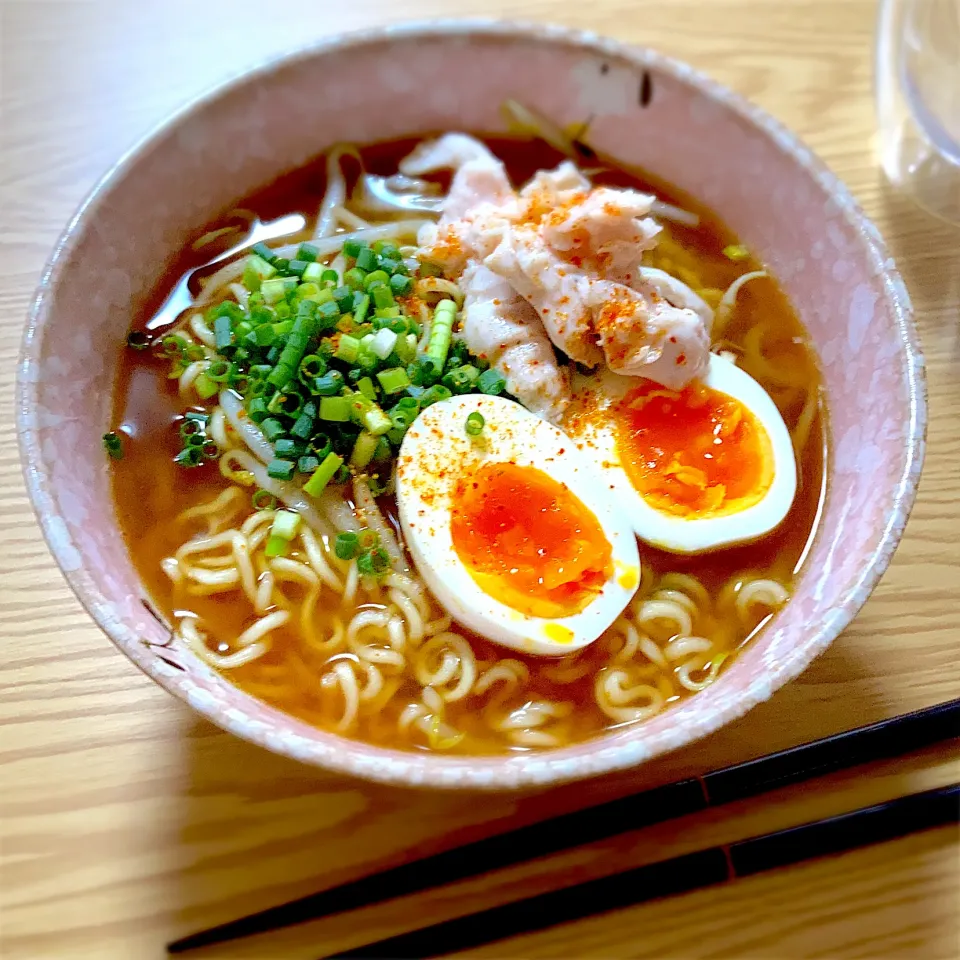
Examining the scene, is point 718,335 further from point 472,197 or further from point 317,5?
point 317,5

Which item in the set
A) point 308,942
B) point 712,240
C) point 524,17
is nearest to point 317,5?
point 524,17

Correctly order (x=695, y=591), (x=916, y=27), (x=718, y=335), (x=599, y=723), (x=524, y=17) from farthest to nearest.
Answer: (x=524, y=17) < (x=916, y=27) < (x=718, y=335) < (x=695, y=591) < (x=599, y=723)

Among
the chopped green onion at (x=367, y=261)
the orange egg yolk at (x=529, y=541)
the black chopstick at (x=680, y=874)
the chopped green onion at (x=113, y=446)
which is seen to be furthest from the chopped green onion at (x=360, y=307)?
the black chopstick at (x=680, y=874)

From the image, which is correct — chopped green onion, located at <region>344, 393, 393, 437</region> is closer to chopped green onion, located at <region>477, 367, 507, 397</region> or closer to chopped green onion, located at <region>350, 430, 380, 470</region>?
chopped green onion, located at <region>350, 430, 380, 470</region>

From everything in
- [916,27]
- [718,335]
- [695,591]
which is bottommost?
[695,591]

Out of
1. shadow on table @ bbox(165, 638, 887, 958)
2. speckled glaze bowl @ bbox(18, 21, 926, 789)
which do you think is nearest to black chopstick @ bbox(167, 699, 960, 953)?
shadow on table @ bbox(165, 638, 887, 958)

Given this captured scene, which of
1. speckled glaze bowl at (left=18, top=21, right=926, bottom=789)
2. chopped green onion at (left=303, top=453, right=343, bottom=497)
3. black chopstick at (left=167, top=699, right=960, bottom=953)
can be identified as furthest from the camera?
chopped green onion at (left=303, top=453, right=343, bottom=497)
